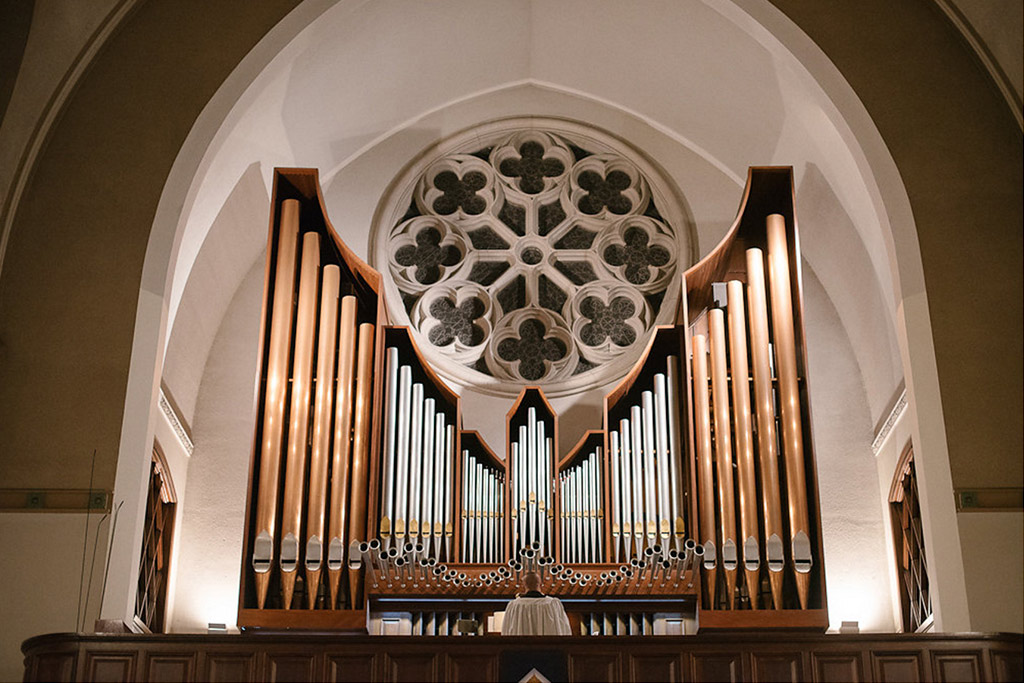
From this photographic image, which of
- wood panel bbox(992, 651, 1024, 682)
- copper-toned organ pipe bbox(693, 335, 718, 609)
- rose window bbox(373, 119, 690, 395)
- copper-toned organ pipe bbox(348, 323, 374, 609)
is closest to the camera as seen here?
wood panel bbox(992, 651, 1024, 682)

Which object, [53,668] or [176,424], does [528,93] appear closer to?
[176,424]

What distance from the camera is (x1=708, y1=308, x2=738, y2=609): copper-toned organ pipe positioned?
9.66m

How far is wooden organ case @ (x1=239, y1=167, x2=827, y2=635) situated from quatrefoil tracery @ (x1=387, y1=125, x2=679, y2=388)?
1.70 meters

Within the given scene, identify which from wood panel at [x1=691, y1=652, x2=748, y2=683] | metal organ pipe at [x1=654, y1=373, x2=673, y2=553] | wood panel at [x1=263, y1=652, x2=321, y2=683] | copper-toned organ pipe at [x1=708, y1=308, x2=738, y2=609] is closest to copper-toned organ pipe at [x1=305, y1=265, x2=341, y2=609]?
wood panel at [x1=263, y1=652, x2=321, y2=683]

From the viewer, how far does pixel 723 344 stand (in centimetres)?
1060

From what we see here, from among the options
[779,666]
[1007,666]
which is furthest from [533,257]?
[1007,666]

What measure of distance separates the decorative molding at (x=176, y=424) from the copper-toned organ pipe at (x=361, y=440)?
1.87 metres

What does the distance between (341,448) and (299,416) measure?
401mm

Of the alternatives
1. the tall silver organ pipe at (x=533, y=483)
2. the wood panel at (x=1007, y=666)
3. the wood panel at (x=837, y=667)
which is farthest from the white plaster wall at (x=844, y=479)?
the wood panel at (x=1007, y=666)

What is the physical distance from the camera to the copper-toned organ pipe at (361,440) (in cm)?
988

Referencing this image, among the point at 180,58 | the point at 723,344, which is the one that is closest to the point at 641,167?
the point at 723,344

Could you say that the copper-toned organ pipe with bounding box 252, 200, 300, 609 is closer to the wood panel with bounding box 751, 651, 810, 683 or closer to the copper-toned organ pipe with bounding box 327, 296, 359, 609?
the copper-toned organ pipe with bounding box 327, 296, 359, 609

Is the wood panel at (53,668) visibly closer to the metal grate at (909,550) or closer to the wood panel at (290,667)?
the wood panel at (290,667)

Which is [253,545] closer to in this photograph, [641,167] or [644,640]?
[644,640]
